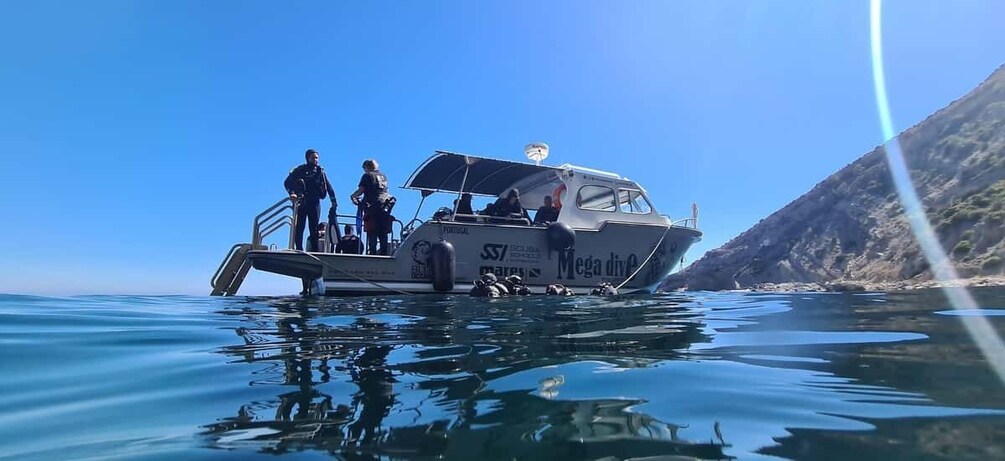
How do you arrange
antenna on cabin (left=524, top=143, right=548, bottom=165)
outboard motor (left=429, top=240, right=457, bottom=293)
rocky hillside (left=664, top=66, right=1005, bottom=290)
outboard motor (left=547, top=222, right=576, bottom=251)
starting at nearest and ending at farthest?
outboard motor (left=429, top=240, right=457, bottom=293)
outboard motor (left=547, top=222, right=576, bottom=251)
antenna on cabin (left=524, top=143, right=548, bottom=165)
rocky hillside (left=664, top=66, right=1005, bottom=290)

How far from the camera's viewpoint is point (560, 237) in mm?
10234

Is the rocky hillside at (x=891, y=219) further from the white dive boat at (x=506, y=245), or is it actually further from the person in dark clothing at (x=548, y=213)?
the person in dark clothing at (x=548, y=213)

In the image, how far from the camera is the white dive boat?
29.6 feet

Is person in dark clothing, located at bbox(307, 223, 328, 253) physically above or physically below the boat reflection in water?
above

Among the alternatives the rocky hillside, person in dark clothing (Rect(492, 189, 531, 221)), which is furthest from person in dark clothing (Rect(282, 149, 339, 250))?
the rocky hillside

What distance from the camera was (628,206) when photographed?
12.0 m

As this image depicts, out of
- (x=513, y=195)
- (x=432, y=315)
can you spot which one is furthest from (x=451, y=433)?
(x=513, y=195)

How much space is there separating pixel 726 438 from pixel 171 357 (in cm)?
284

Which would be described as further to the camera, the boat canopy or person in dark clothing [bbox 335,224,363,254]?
the boat canopy

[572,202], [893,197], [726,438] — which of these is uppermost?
[893,197]

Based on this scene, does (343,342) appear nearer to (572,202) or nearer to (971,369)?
(971,369)

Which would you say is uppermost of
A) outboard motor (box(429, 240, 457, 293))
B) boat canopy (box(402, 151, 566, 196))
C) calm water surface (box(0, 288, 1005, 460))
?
boat canopy (box(402, 151, 566, 196))

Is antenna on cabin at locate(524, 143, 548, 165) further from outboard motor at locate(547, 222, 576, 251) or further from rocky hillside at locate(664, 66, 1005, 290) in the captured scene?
rocky hillside at locate(664, 66, 1005, 290)

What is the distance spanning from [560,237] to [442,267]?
8.24 feet
